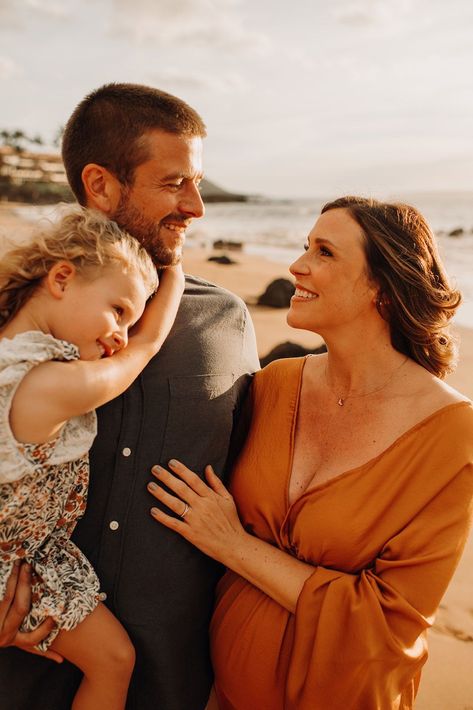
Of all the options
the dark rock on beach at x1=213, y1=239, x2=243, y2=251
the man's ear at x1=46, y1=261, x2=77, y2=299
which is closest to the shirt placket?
the man's ear at x1=46, y1=261, x2=77, y2=299

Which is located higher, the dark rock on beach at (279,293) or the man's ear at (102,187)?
the man's ear at (102,187)

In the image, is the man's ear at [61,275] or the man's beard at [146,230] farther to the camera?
the man's beard at [146,230]

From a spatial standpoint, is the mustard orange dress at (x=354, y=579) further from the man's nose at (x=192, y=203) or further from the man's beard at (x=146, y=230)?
the man's nose at (x=192, y=203)

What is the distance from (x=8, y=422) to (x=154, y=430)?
613 mm


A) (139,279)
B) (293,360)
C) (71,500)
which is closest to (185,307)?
(139,279)

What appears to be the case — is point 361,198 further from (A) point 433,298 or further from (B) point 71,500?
(B) point 71,500

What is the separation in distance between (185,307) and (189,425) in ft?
1.86

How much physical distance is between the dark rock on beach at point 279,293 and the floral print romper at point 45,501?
947 centimetres

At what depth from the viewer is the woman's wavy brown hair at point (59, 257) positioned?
A: 2.24 meters

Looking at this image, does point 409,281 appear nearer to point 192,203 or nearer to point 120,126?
point 192,203

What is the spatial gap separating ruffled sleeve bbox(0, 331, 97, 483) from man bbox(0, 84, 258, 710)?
25 centimetres

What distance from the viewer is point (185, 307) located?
107 inches

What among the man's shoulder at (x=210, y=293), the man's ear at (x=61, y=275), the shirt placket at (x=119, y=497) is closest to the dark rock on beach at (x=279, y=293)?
the man's shoulder at (x=210, y=293)

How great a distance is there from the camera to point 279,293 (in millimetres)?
11594
